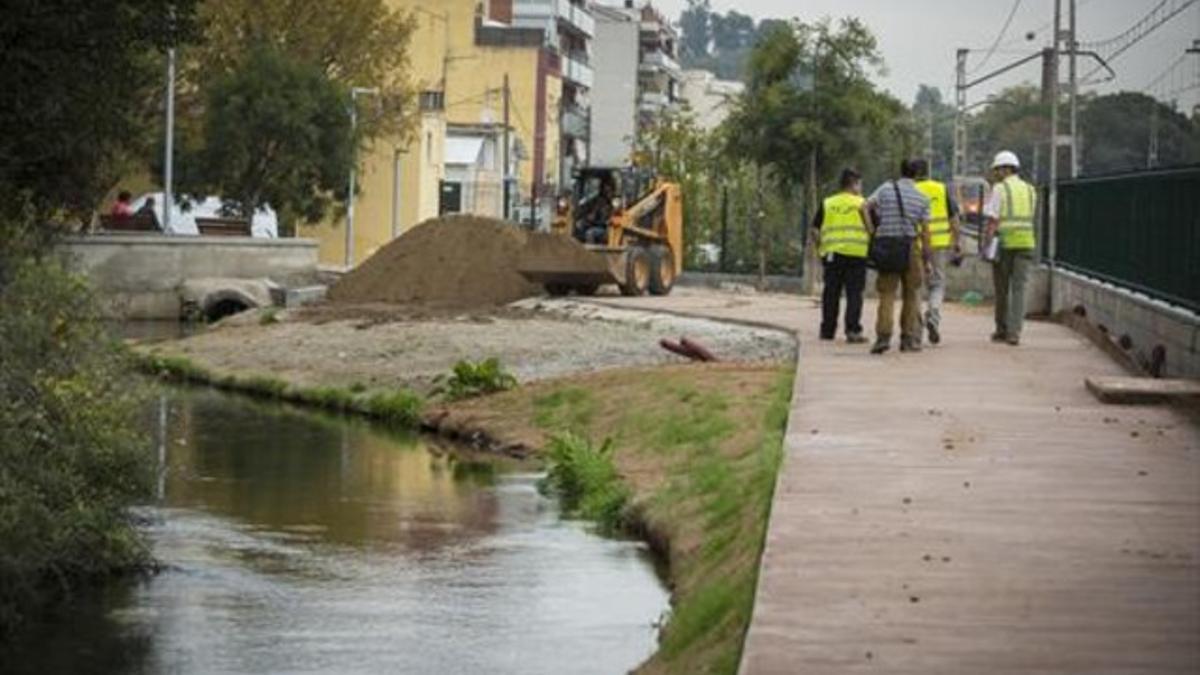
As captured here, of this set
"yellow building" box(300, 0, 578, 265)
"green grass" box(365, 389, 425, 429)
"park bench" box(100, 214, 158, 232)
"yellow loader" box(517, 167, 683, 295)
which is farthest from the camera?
"yellow building" box(300, 0, 578, 265)

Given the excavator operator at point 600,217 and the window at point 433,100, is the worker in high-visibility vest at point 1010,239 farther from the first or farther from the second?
the window at point 433,100

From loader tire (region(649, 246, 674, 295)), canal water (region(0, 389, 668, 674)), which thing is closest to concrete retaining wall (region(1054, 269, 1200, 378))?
canal water (region(0, 389, 668, 674))

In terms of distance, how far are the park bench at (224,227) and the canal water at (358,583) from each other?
114 ft

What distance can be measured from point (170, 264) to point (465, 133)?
51743 millimetres

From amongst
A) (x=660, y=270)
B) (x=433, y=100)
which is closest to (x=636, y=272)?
(x=660, y=270)

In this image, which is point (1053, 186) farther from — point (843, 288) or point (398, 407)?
point (843, 288)

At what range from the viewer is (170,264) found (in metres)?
58.7

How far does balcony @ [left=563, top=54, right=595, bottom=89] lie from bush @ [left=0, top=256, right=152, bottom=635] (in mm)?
107189

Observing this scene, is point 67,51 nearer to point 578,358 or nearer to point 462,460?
point 462,460

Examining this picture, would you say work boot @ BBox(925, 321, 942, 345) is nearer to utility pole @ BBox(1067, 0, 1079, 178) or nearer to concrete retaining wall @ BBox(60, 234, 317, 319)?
utility pole @ BBox(1067, 0, 1079, 178)

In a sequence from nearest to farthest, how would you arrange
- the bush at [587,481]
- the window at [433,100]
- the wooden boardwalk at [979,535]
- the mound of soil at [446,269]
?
the wooden boardwalk at [979,535] < the bush at [587,481] < the mound of soil at [446,269] < the window at [433,100]

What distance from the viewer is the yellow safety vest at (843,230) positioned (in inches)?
1083

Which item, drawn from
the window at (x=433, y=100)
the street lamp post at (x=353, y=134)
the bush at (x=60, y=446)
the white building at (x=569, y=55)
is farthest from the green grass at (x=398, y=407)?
the white building at (x=569, y=55)

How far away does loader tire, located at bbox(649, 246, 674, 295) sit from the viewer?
171ft
